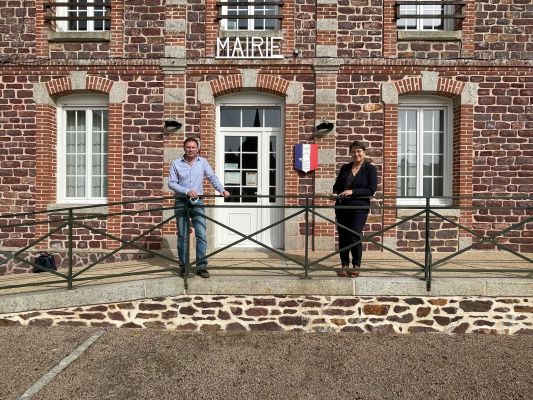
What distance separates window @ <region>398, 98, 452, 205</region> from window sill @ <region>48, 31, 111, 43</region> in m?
5.50

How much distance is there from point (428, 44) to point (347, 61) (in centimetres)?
A: 147

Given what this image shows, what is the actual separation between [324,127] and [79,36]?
4.64 m

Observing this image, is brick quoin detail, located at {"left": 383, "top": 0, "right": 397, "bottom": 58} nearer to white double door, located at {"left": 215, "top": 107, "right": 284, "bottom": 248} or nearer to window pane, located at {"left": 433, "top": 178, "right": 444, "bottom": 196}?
white double door, located at {"left": 215, "top": 107, "right": 284, "bottom": 248}

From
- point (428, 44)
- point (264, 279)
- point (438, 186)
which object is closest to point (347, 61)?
point (428, 44)

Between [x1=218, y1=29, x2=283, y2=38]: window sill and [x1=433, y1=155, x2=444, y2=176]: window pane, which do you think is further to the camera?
[x1=433, y1=155, x2=444, y2=176]: window pane

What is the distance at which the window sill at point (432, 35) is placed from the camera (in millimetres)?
6359

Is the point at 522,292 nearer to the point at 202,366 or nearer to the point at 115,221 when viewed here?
the point at 202,366

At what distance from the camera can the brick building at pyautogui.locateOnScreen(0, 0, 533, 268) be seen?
6359mm

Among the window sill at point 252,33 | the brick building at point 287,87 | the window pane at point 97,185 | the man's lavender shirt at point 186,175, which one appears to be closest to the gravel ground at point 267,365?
the man's lavender shirt at point 186,175

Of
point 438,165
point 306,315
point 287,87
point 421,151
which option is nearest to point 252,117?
point 287,87

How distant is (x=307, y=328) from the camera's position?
4.18 meters

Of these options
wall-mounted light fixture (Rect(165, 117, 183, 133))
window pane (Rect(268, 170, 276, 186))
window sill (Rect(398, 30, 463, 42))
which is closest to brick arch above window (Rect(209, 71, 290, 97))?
wall-mounted light fixture (Rect(165, 117, 183, 133))

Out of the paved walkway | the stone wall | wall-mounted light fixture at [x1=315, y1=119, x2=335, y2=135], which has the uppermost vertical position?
wall-mounted light fixture at [x1=315, y1=119, x2=335, y2=135]

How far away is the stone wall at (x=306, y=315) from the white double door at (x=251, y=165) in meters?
2.58
